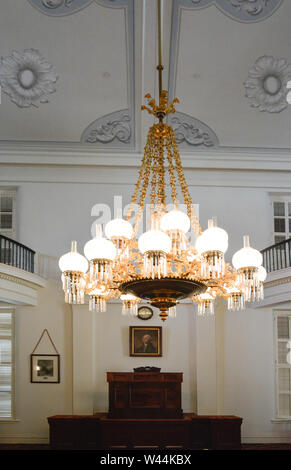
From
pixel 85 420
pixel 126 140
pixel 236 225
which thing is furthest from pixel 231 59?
→ pixel 85 420

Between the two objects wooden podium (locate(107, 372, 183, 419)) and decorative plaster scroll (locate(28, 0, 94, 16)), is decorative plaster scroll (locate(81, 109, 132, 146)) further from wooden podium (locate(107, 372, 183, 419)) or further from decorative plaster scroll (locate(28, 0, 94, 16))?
wooden podium (locate(107, 372, 183, 419))

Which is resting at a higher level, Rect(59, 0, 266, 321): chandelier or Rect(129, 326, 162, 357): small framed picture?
Rect(59, 0, 266, 321): chandelier

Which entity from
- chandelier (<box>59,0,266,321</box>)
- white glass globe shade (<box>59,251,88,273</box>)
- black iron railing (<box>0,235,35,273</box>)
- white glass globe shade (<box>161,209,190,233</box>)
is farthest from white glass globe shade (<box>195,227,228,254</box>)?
black iron railing (<box>0,235,35,273</box>)

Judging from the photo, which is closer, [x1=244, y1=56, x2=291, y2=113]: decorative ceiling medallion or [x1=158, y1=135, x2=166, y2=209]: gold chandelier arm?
[x1=158, y1=135, x2=166, y2=209]: gold chandelier arm

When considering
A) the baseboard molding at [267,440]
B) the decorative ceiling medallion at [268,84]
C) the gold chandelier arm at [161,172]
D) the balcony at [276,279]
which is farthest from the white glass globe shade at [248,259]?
the baseboard molding at [267,440]

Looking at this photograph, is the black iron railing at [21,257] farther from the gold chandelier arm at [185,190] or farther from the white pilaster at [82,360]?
the gold chandelier arm at [185,190]

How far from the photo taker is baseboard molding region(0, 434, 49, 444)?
37.4 ft

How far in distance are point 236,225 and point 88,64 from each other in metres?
4.97

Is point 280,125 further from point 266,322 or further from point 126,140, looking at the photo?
point 266,322

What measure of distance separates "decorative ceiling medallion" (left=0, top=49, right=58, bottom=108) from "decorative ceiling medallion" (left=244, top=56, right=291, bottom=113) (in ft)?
13.0

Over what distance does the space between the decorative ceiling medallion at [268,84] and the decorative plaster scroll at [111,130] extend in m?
2.67

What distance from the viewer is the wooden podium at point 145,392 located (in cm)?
1088

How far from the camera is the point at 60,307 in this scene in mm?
11859

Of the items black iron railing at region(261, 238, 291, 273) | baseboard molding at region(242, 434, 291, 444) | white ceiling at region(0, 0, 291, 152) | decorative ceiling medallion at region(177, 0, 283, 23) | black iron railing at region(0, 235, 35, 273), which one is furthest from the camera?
baseboard molding at region(242, 434, 291, 444)
